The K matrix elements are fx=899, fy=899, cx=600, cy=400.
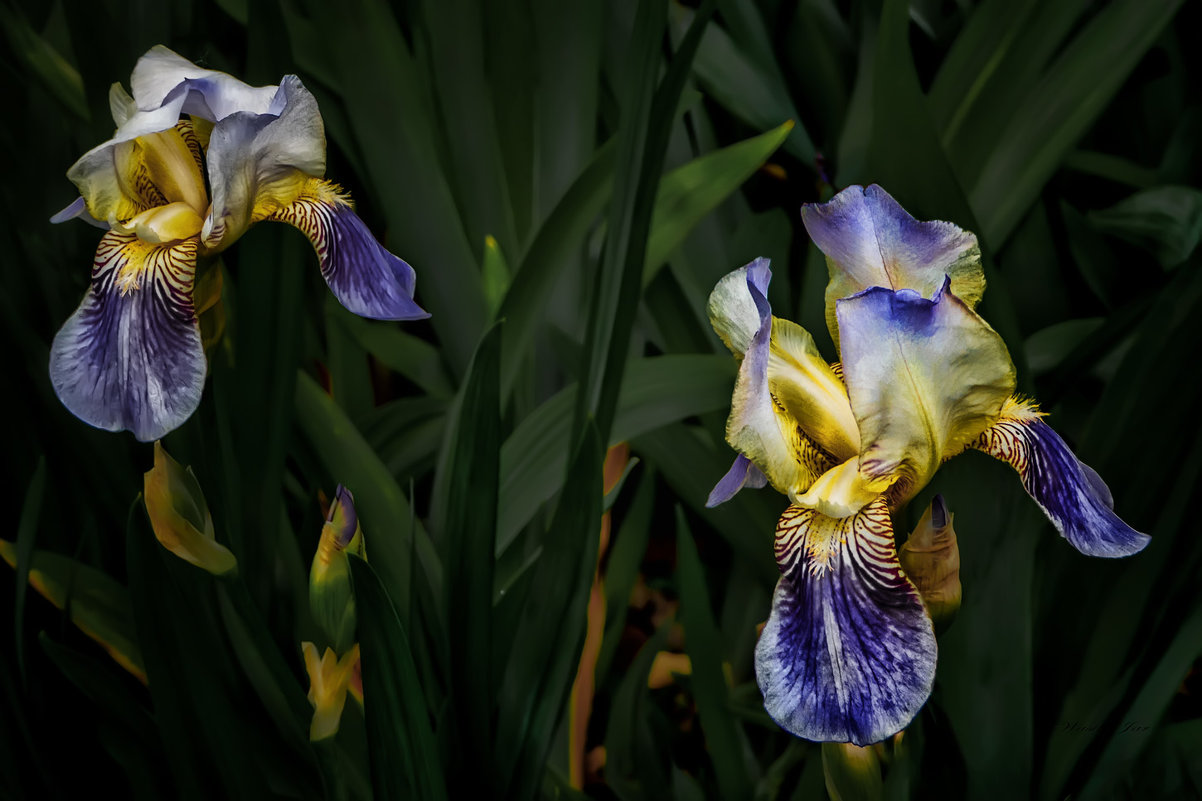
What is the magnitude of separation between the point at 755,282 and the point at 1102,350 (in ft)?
0.98

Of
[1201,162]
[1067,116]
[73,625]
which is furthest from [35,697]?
[1201,162]

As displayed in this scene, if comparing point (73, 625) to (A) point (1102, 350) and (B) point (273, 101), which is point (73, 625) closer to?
(B) point (273, 101)

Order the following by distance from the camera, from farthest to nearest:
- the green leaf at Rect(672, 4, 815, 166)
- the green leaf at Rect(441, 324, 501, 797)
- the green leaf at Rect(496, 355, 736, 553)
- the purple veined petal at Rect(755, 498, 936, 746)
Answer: the green leaf at Rect(672, 4, 815, 166) → the green leaf at Rect(496, 355, 736, 553) → the green leaf at Rect(441, 324, 501, 797) → the purple veined petal at Rect(755, 498, 936, 746)

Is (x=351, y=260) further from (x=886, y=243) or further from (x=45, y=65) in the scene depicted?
(x=45, y=65)

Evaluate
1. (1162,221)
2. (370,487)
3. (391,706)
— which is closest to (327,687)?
(391,706)

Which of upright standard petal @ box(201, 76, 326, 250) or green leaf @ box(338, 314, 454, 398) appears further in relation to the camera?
green leaf @ box(338, 314, 454, 398)

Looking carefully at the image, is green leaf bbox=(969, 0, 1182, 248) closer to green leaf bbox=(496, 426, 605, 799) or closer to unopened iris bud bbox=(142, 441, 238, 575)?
green leaf bbox=(496, 426, 605, 799)

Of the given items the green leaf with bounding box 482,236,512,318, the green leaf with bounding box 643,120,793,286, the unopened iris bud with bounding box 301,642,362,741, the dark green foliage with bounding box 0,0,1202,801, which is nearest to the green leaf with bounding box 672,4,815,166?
the dark green foliage with bounding box 0,0,1202,801

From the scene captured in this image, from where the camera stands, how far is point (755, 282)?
0.93ft

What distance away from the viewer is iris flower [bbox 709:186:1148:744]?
26cm

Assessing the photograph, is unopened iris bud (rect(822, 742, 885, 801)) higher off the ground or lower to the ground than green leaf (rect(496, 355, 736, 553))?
lower

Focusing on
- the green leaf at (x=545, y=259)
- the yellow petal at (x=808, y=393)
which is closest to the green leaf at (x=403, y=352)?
the green leaf at (x=545, y=259)

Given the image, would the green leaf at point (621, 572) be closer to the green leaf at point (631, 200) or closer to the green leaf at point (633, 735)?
the green leaf at point (633, 735)

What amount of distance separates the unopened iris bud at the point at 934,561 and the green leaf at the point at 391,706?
0.19 m
